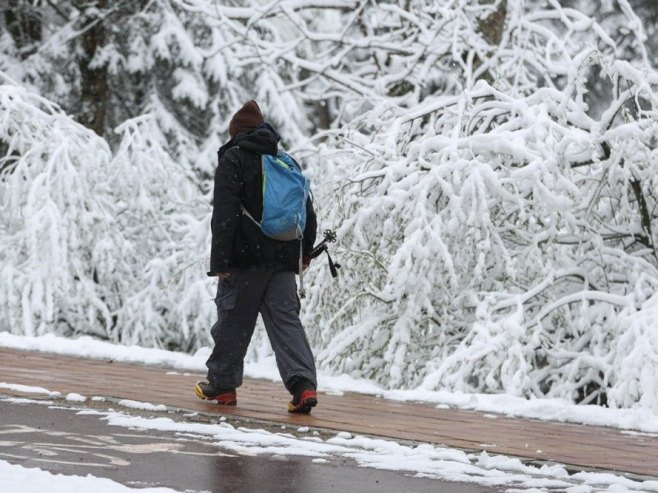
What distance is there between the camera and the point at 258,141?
7.19 meters

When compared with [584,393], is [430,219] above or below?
above

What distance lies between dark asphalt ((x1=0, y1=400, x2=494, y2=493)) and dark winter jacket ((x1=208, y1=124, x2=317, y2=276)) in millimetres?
1508

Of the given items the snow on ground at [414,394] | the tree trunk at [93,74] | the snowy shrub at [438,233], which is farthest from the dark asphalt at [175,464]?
the tree trunk at [93,74]

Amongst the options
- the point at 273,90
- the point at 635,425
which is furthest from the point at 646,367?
the point at 273,90

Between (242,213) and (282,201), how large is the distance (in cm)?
25

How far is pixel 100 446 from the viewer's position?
5.31m

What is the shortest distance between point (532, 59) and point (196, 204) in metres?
4.66

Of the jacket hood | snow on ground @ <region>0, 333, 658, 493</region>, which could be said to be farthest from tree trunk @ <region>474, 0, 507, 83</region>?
the jacket hood

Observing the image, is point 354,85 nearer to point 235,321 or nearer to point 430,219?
point 430,219

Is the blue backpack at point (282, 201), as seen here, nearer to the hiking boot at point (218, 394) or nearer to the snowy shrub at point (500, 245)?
the hiking boot at point (218, 394)

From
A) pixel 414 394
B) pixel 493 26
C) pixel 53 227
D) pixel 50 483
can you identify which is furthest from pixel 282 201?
pixel 493 26

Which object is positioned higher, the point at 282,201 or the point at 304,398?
the point at 282,201

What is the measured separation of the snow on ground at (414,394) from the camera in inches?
305

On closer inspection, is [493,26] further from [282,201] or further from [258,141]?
[282,201]
